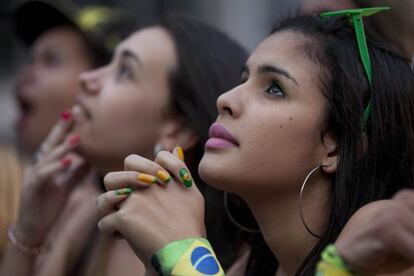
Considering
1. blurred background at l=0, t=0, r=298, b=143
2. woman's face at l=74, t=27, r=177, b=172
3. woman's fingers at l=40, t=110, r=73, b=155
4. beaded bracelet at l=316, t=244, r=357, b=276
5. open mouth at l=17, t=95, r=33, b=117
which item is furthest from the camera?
blurred background at l=0, t=0, r=298, b=143

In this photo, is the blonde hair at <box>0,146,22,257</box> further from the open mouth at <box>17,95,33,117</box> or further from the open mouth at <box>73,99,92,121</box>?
the open mouth at <box>73,99,92,121</box>

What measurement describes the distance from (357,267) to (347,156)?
522 millimetres

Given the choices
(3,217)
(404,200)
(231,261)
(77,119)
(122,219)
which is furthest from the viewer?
(3,217)

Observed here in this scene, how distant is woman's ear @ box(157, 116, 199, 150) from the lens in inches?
127

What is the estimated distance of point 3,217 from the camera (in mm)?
3885

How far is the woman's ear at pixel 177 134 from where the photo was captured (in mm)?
3227

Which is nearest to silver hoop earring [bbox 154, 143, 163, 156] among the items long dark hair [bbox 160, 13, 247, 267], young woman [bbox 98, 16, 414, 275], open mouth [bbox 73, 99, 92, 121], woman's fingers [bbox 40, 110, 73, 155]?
long dark hair [bbox 160, 13, 247, 267]

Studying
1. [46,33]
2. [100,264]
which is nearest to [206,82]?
[100,264]

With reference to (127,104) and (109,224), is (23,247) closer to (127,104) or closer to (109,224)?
(127,104)

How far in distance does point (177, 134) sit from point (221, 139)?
0.89m

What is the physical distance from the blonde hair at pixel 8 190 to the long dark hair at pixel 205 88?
3.55 feet

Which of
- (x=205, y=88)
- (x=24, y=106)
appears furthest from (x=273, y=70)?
(x=24, y=106)

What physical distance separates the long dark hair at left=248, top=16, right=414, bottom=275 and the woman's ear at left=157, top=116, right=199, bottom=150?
88 centimetres

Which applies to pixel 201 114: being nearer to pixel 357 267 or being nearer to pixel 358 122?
pixel 358 122
